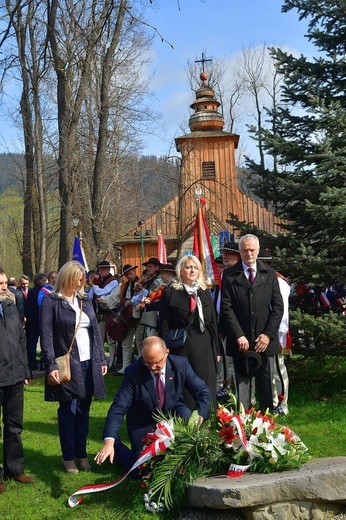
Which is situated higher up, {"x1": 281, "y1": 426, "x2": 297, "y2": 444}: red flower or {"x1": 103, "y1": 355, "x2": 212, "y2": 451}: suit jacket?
{"x1": 103, "y1": 355, "x2": 212, "y2": 451}: suit jacket

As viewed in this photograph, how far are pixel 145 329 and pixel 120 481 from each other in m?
5.96

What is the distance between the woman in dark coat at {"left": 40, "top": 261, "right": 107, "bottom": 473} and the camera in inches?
230

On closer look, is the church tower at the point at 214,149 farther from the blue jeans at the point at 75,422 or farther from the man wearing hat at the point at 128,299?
the blue jeans at the point at 75,422

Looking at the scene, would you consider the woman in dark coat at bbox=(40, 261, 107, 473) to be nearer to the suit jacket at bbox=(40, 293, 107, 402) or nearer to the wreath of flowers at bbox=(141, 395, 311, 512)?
the suit jacket at bbox=(40, 293, 107, 402)

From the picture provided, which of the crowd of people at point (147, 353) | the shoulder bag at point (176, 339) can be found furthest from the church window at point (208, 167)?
the shoulder bag at point (176, 339)

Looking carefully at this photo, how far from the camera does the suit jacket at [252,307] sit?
662 cm

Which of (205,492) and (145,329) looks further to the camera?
(145,329)

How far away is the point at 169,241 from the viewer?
39.3 meters

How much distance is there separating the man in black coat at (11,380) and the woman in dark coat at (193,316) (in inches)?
58.4

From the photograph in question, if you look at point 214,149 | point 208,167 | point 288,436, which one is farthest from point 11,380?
point 214,149

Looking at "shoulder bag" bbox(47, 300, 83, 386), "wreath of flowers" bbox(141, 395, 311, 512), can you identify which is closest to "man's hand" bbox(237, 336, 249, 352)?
"wreath of flowers" bbox(141, 395, 311, 512)

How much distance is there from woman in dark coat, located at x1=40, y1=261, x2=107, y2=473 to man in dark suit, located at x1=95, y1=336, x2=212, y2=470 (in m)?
0.59

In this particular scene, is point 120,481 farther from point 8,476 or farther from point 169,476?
point 8,476

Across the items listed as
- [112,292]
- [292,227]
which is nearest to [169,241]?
[112,292]
